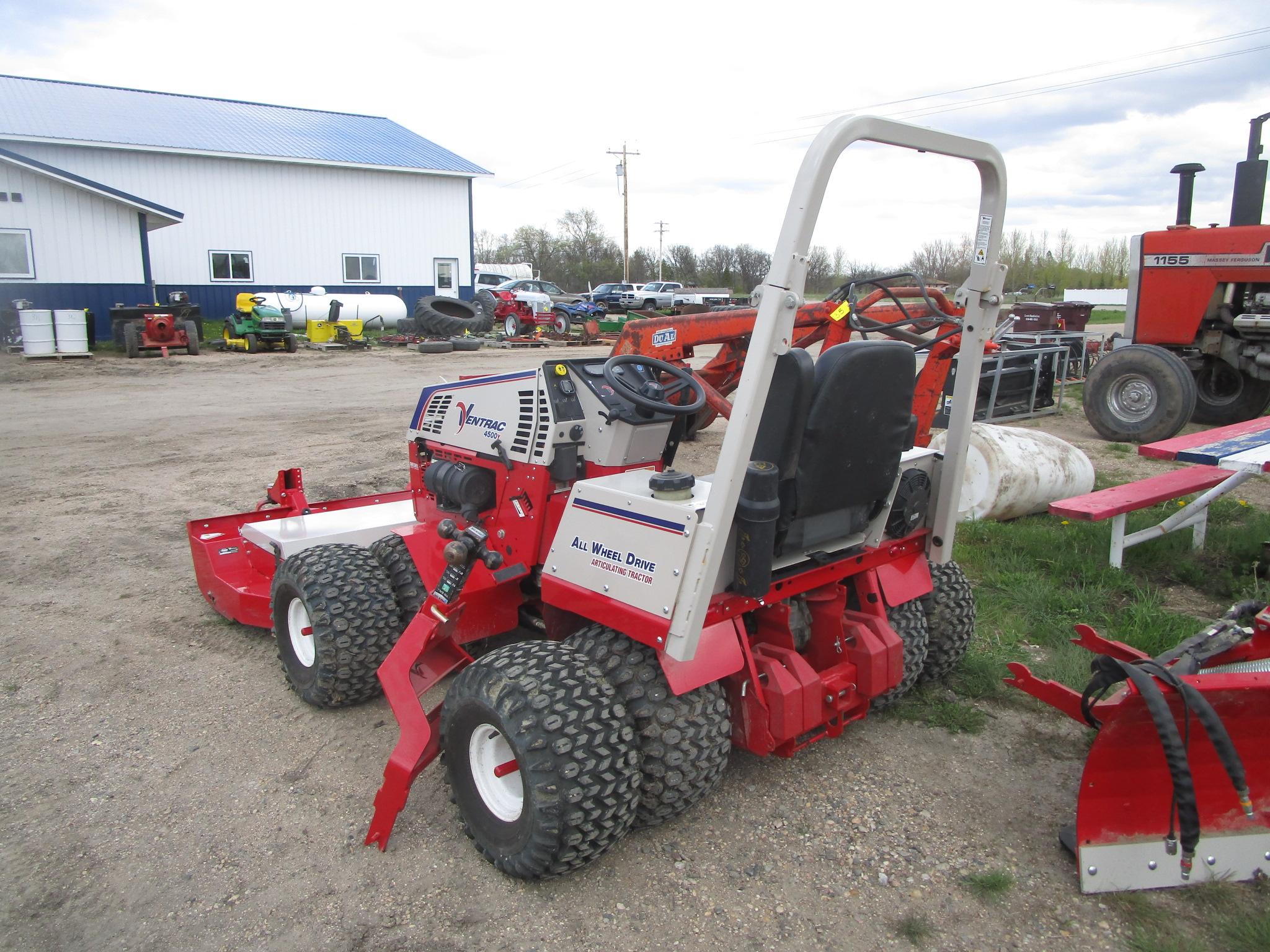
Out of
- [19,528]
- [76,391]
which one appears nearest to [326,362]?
[76,391]

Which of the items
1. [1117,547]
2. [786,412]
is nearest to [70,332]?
[1117,547]

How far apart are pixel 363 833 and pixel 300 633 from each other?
4.22 feet

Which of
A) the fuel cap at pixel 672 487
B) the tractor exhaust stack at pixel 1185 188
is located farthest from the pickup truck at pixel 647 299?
the fuel cap at pixel 672 487

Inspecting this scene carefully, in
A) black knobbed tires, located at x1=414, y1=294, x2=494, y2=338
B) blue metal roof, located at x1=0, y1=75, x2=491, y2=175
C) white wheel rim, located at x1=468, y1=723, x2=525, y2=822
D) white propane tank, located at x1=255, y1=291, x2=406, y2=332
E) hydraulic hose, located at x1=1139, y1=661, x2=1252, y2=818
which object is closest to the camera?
hydraulic hose, located at x1=1139, y1=661, x2=1252, y2=818

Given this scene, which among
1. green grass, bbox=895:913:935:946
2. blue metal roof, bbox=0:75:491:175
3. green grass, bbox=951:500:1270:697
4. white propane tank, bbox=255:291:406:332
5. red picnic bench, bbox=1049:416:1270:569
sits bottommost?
green grass, bbox=895:913:935:946

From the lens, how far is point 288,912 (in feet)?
8.64

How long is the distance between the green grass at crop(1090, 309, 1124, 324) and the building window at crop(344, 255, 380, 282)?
22.1 meters

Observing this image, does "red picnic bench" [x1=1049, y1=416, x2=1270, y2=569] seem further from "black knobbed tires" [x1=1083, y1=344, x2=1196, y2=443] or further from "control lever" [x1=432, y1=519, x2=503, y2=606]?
"black knobbed tires" [x1=1083, y1=344, x2=1196, y2=443]

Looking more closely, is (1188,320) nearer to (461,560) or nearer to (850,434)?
(850,434)

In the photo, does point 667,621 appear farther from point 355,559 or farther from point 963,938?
point 355,559

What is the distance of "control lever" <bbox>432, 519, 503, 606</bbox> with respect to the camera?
3051 millimetres

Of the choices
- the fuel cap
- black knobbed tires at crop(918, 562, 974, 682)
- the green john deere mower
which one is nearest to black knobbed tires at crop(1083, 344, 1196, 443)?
black knobbed tires at crop(918, 562, 974, 682)

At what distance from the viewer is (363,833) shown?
9.89ft

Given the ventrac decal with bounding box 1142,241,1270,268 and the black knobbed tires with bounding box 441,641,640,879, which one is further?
the ventrac decal with bounding box 1142,241,1270,268
